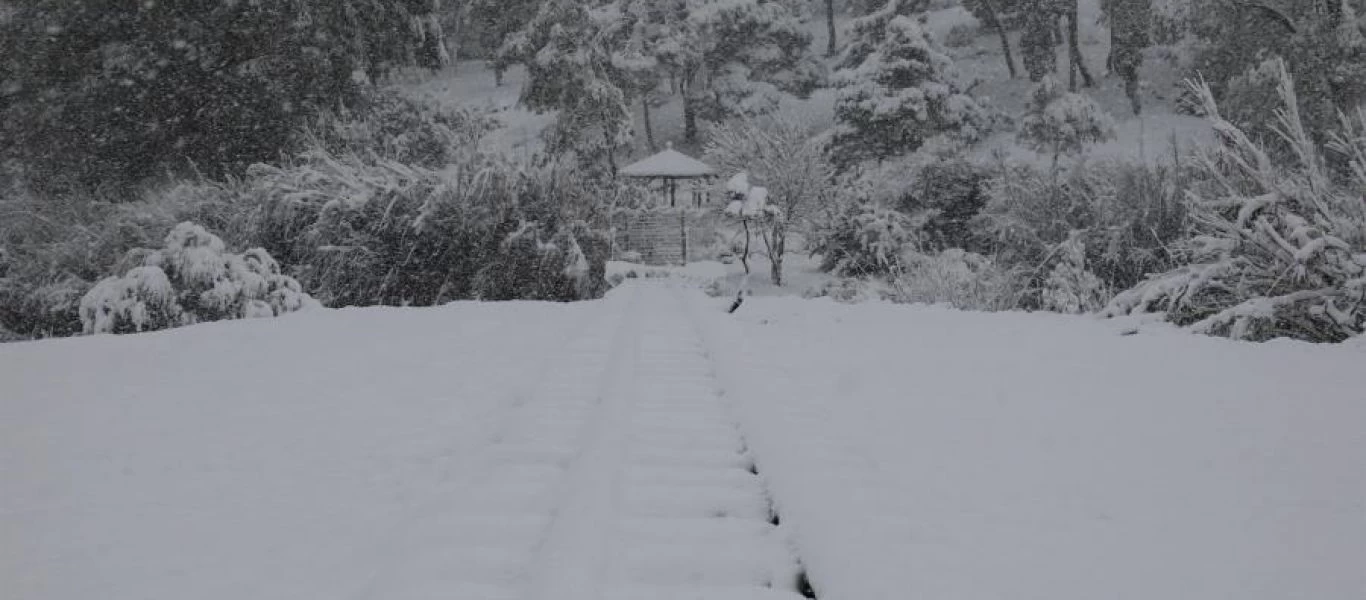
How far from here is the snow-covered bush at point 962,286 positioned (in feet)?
32.2

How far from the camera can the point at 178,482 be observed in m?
2.51

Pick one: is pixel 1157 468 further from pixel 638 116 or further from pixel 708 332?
pixel 638 116

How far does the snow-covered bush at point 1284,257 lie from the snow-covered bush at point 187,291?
758 centimetres

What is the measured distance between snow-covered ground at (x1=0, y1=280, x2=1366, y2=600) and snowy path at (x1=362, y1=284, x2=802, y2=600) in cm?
1

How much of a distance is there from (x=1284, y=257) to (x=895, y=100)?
23305mm

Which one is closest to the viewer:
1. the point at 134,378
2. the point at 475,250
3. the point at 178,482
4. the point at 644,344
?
the point at 178,482

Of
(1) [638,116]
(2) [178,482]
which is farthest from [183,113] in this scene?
(1) [638,116]

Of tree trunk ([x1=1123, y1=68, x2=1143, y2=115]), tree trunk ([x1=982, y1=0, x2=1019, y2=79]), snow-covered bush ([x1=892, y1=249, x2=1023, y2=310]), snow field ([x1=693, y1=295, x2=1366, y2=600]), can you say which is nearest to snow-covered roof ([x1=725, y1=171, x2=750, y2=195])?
snow-covered bush ([x1=892, y1=249, x2=1023, y2=310])

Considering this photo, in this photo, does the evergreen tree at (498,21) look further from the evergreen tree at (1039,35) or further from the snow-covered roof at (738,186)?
the evergreen tree at (1039,35)

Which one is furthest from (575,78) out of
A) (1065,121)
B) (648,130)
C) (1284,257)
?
(1284,257)

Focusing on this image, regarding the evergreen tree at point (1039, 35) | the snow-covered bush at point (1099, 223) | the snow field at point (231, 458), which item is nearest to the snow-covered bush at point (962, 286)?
the snow-covered bush at point (1099, 223)

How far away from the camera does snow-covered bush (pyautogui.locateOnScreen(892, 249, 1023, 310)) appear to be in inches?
386

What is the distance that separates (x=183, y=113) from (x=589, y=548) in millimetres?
16371

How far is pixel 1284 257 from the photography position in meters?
5.05
